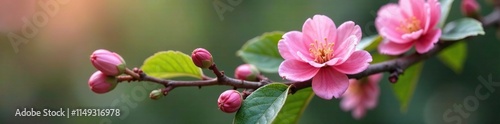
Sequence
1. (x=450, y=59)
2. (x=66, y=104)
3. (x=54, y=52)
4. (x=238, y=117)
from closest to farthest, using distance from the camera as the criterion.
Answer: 1. (x=238, y=117)
2. (x=450, y=59)
3. (x=66, y=104)
4. (x=54, y=52)

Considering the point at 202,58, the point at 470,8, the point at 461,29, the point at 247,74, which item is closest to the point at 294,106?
the point at 247,74

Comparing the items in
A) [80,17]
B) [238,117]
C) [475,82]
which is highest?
[80,17]

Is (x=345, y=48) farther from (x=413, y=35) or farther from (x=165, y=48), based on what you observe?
(x=165, y=48)

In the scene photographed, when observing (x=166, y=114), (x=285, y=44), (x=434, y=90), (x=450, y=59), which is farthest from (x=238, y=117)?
(x=434, y=90)

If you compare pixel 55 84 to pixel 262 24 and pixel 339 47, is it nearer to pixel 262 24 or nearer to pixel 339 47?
pixel 262 24

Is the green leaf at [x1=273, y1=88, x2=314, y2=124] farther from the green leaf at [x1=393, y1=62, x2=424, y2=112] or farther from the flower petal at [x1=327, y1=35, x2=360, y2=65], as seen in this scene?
the green leaf at [x1=393, y1=62, x2=424, y2=112]

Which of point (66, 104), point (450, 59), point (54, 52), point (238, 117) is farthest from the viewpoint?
point (54, 52)

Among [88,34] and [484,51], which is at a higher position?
[88,34]

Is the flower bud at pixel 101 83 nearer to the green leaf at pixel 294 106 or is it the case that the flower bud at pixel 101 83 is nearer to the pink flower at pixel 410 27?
the green leaf at pixel 294 106
